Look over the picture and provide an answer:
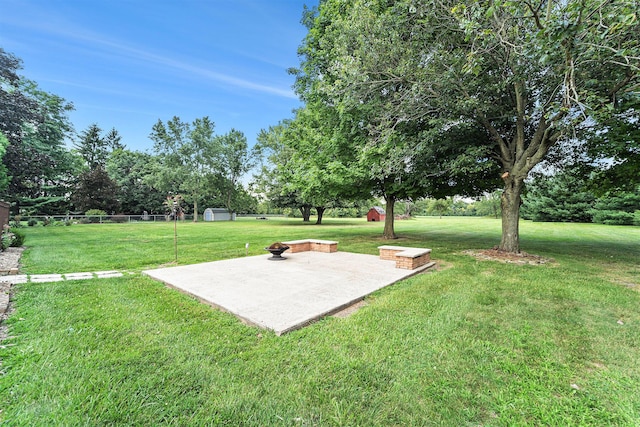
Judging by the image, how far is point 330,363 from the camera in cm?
256

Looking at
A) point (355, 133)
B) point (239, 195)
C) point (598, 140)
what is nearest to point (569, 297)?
point (598, 140)

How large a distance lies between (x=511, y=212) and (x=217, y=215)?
40.5 meters

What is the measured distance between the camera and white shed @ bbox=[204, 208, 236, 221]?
41.5 meters

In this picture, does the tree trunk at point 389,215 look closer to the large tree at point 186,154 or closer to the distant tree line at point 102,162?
the distant tree line at point 102,162

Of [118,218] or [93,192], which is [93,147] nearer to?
[93,192]

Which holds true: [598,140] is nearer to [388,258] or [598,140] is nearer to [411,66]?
[411,66]

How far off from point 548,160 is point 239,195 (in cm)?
3645

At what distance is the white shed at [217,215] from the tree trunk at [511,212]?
39.3m

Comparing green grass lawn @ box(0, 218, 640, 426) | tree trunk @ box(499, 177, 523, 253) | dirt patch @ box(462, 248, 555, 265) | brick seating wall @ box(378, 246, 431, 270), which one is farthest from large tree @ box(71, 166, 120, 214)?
tree trunk @ box(499, 177, 523, 253)

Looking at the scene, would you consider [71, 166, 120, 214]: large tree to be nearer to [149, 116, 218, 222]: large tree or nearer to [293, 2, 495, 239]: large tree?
[149, 116, 218, 222]: large tree

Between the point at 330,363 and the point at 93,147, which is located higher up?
the point at 93,147

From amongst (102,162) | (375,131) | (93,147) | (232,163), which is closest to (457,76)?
(375,131)

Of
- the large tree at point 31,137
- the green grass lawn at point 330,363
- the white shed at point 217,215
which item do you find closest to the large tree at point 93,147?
the large tree at point 31,137

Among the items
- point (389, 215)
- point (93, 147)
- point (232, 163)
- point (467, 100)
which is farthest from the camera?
point (93, 147)
